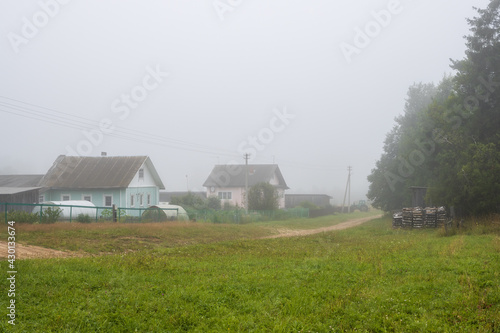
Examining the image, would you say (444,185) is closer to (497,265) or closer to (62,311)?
(497,265)

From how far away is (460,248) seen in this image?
13.9 m

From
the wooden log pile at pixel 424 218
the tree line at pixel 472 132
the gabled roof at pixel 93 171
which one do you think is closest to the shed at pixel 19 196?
the gabled roof at pixel 93 171

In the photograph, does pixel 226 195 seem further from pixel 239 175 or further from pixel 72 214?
pixel 72 214

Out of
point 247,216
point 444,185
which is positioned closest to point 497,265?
point 444,185

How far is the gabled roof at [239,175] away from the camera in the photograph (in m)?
60.5

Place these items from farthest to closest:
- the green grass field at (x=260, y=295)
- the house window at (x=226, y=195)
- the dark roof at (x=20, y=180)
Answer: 1. the house window at (x=226, y=195)
2. the dark roof at (x=20, y=180)
3. the green grass field at (x=260, y=295)

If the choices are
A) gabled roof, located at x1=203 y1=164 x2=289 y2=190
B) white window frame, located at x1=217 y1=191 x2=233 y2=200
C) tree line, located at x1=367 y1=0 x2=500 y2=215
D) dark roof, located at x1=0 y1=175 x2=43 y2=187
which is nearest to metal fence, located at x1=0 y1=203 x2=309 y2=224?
dark roof, located at x1=0 y1=175 x2=43 y2=187

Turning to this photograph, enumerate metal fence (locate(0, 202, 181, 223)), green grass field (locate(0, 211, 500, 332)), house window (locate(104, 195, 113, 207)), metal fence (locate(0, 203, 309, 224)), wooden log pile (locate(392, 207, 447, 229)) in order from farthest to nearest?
1. house window (locate(104, 195, 113, 207))
2. wooden log pile (locate(392, 207, 447, 229))
3. metal fence (locate(0, 203, 309, 224))
4. metal fence (locate(0, 202, 181, 223))
5. green grass field (locate(0, 211, 500, 332))

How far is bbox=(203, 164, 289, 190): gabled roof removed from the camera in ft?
198

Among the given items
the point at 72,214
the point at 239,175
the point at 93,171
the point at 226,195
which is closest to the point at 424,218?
the point at 72,214

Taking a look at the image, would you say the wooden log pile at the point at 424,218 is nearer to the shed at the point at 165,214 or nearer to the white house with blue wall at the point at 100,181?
the shed at the point at 165,214

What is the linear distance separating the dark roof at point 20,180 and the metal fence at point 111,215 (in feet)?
33.4

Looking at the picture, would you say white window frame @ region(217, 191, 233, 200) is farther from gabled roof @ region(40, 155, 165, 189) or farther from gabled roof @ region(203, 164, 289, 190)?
gabled roof @ region(40, 155, 165, 189)

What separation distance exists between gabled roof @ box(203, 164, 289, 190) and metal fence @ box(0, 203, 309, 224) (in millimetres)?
16574
